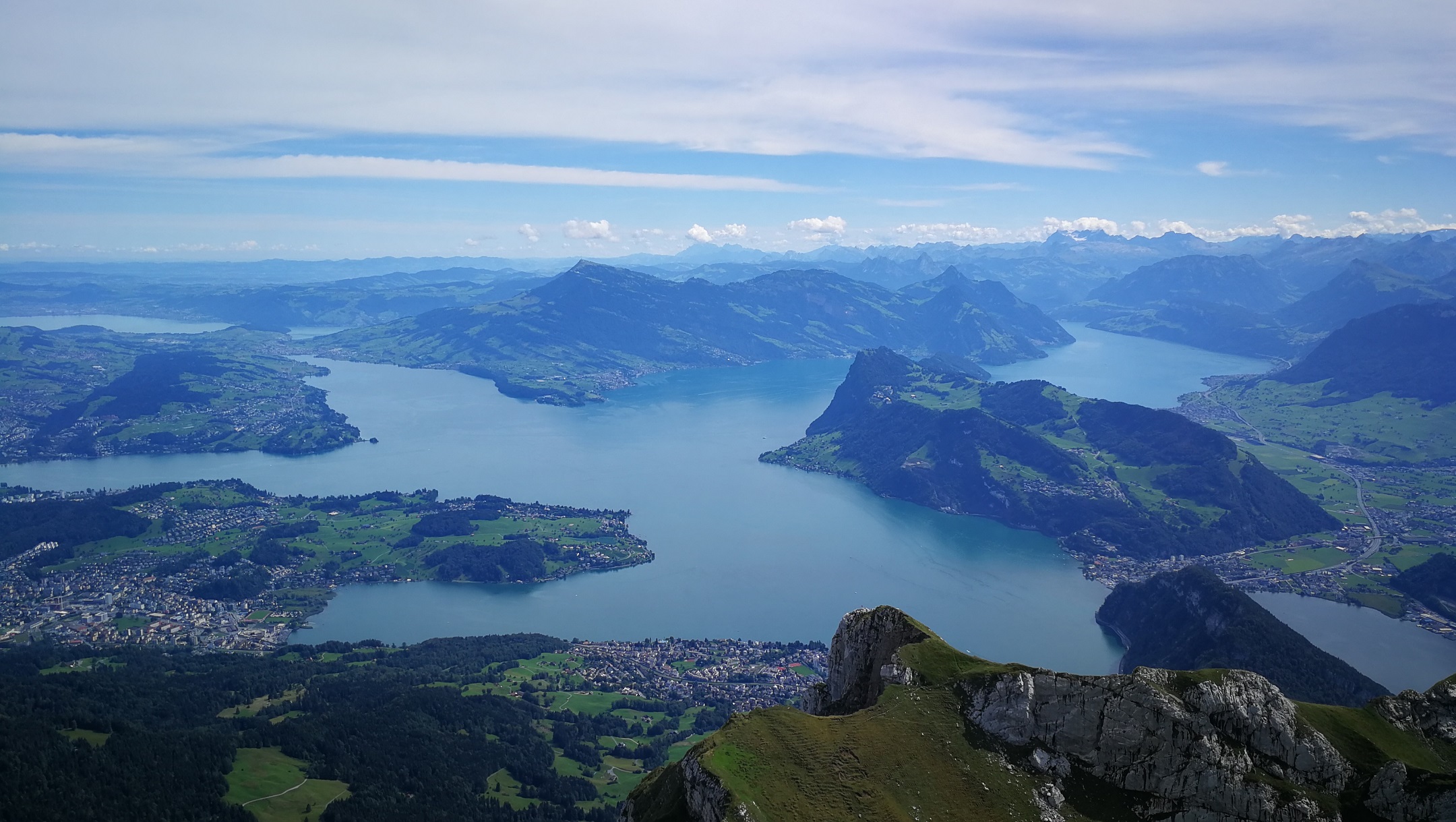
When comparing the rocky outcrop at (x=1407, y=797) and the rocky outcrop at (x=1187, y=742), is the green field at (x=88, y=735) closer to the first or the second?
the rocky outcrop at (x=1187, y=742)

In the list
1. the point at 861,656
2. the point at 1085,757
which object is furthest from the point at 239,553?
the point at 1085,757

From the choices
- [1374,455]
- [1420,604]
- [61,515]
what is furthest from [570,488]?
[1374,455]

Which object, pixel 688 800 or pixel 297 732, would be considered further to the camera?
pixel 297 732

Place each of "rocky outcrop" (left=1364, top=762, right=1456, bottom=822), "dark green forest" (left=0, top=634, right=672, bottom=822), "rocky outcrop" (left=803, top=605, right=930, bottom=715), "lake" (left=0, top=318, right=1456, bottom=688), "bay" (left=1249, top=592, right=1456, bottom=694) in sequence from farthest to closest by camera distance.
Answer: "lake" (left=0, top=318, right=1456, bottom=688) < "bay" (left=1249, top=592, right=1456, bottom=694) < "dark green forest" (left=0, top=634, right=672, bottom=822) < "rocky outcrop" (left=803, top=605, right=930, bottom=715) < "rocky outcrop" (left=1364, top=762, right=1456, bottom=822)

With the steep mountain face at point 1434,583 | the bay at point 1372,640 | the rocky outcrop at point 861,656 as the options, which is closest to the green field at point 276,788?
the rocky outcrop at point 861,656

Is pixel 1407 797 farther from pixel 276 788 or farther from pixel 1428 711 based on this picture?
pixel 276 788

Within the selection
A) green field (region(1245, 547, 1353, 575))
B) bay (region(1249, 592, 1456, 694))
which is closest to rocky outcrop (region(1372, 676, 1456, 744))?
bay (region(1249, 592, 1456, 694))

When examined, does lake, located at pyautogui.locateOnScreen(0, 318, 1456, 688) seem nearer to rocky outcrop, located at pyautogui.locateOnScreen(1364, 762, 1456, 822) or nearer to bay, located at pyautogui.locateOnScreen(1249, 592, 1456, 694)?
bay, located at pyautogui.locateOnScreen(1249, 592, 1456, 694)
